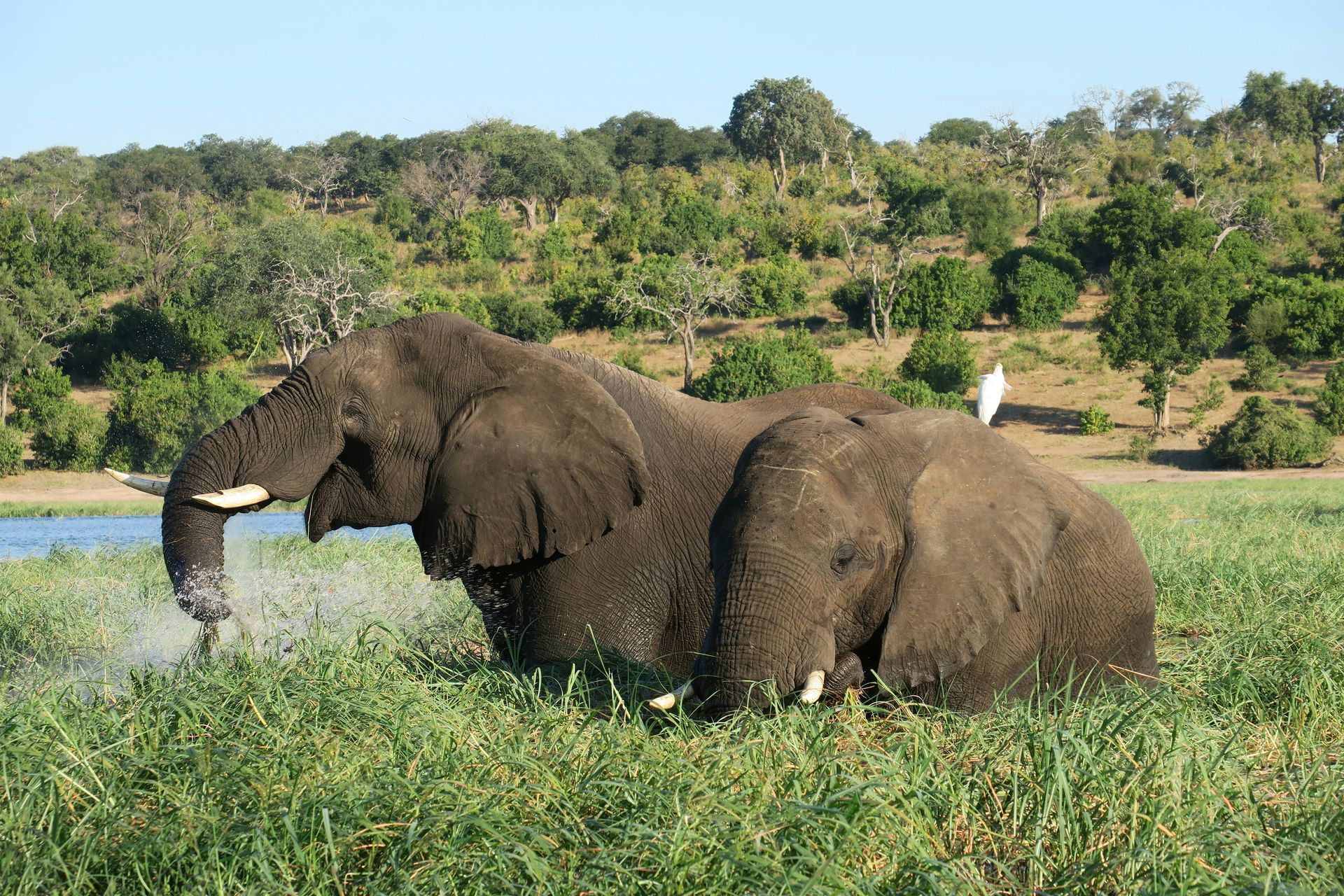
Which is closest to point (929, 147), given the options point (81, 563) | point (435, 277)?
point (435, 277)

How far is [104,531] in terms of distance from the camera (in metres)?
20.3

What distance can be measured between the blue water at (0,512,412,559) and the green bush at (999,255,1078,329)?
78.1 feet

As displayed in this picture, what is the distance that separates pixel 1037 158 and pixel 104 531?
38.4 m

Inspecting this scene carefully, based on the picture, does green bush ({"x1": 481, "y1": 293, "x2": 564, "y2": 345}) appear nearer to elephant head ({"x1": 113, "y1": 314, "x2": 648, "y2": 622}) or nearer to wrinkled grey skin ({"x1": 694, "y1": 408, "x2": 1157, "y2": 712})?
elephant head ({"x1": 113, "y1": 314, "x2": 648, "y2": 622})

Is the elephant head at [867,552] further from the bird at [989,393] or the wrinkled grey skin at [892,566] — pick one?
the bird at [989,393]

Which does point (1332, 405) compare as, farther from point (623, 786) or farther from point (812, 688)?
point (623, 786)

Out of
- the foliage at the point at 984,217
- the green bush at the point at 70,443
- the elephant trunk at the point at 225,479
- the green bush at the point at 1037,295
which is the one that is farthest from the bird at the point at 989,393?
the foliage at the point at 984,217

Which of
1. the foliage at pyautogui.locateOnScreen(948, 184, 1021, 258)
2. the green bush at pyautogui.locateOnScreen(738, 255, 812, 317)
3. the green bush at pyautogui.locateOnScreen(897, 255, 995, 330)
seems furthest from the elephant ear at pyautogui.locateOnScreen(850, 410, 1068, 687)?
the foliage at pyautogui.locateOnScreen(948, 184, 1021, 258)

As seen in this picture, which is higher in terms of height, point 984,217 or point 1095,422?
point 984,217

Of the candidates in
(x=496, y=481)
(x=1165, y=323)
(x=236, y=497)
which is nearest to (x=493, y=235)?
(x=1165, y=323)

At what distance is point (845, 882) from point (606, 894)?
0.48 meters

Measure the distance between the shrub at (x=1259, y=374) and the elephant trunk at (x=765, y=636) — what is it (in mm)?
32105

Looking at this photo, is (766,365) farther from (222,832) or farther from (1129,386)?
(222,832)

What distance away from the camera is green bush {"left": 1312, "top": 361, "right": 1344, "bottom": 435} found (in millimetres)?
29391
